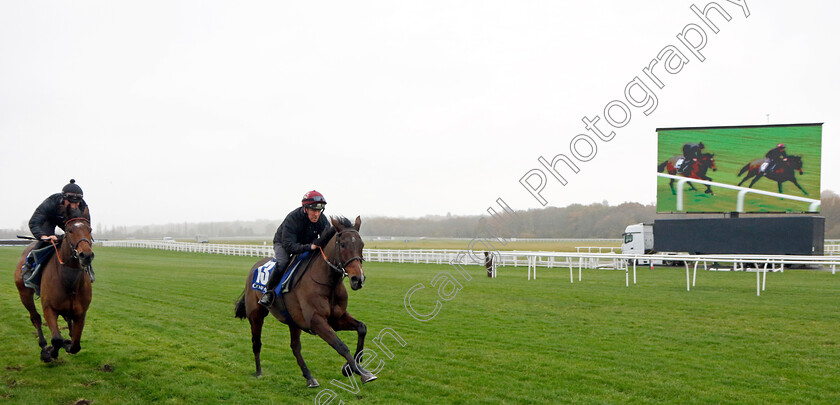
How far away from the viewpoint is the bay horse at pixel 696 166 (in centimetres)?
2769

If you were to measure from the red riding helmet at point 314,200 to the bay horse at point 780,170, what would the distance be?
26067 mm

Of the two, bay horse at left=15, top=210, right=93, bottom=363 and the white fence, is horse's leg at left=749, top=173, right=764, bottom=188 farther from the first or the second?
bay horse at left=15, top=210, right=93, bottom=363

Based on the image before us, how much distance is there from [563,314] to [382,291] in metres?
6.08

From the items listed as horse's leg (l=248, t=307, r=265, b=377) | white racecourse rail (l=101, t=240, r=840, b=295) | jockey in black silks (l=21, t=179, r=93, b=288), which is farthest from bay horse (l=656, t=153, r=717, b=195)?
jockey in black silks (l=21, t=179, r=93, b=288)

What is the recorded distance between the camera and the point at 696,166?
2794cm

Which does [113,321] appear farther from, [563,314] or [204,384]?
[563,314]

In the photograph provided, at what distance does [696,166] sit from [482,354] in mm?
23713

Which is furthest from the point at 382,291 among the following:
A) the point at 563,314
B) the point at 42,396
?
the point at 42,396

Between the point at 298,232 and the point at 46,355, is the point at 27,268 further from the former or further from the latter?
the point at 298,232

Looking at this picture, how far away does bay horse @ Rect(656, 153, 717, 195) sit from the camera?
90.8ft

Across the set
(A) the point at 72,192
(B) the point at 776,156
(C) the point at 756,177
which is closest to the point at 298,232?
(A) the point at 72,192

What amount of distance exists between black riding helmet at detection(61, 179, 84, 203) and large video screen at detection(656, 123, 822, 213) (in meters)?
26.3

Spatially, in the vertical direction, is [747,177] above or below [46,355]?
above

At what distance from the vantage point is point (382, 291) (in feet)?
53.8
